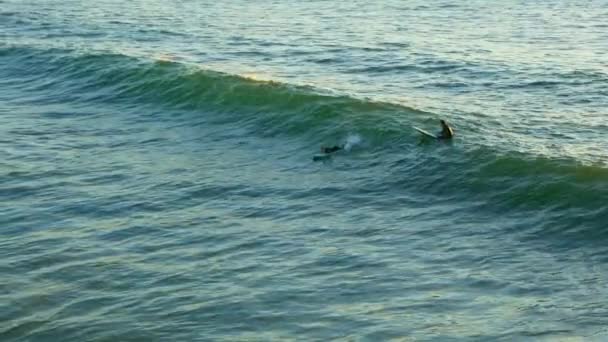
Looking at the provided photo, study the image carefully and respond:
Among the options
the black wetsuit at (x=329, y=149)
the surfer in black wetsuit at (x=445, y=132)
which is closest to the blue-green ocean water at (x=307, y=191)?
the surfer in black wetsuit at (x=445, y=132)

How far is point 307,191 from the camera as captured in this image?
542 inches

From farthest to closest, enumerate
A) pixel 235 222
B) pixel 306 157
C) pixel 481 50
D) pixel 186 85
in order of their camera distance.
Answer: pixel 481 50 < pixel 186 85 < pixel 306 157 < pixel 235 222

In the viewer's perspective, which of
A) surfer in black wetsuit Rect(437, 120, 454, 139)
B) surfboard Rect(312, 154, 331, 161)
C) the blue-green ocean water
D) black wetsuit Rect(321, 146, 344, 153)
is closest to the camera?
the blue-green ocean water

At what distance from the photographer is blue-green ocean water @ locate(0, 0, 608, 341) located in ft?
31.2

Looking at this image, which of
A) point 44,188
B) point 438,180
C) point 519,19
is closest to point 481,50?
point 519,19

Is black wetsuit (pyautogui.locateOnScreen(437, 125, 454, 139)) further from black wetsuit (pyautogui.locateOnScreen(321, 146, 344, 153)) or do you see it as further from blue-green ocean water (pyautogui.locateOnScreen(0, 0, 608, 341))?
black wetsuit (pyautogui.locateOnScreen(321, 146, 344, 153))

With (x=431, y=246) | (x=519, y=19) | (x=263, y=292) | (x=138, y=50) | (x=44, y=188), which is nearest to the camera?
(x=263, y=292)

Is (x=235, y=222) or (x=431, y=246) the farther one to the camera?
(x=235, y=222)

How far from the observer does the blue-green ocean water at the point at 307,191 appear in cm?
950

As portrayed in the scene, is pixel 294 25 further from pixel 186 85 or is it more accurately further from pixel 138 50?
pixel 186 85

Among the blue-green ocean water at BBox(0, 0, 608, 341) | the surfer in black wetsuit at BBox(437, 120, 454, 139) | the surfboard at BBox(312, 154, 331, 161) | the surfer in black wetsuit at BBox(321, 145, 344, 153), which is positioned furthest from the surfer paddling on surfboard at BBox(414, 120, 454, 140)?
the surfboard at BBox(312, 154, 331, 161)

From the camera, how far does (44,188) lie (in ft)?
45.5

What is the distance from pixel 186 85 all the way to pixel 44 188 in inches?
322

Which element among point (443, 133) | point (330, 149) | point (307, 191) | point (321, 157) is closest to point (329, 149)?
point (330, 149)
